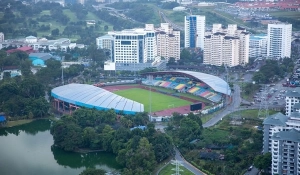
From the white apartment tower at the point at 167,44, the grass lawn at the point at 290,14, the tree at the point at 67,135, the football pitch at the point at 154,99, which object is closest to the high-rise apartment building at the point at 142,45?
the white apartment tower at the point at 167,44

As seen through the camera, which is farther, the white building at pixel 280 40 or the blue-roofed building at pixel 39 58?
the blue-roofed building at pixel 39 58

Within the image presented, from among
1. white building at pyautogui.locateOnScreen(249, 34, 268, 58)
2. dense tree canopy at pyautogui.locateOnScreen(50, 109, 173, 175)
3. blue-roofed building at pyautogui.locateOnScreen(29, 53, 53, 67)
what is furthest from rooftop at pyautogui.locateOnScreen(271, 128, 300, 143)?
blue-roofed building at pyautogui.locateOnScreen(29, 53, 53, 67)

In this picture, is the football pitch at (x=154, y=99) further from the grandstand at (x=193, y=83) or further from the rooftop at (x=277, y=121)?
the rooftop at (x=277, y=121)

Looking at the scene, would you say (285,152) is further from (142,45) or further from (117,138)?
(142,45)

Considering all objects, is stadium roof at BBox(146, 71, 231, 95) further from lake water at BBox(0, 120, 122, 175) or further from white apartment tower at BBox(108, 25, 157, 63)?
lake water at BBox(0, 120, 122, 175)

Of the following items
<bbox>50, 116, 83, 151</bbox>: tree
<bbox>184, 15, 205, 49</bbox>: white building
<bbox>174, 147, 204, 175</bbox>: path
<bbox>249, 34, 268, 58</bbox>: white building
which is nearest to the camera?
<bbox>174, 147, 204, 175</bbox>: path

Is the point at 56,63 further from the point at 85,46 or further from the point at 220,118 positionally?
the point at 220,118

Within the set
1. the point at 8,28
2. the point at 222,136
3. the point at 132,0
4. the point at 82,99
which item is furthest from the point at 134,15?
the point at 222,136
